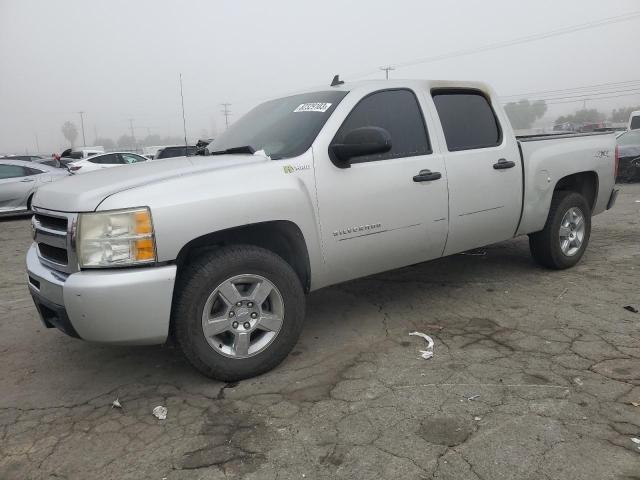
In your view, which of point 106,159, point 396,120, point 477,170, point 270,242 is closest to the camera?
point 270,242

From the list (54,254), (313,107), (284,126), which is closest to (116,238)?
(54,254)

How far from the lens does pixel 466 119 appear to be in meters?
4.39

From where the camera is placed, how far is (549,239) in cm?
502

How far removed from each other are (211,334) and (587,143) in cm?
436

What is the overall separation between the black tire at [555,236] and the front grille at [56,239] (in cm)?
424

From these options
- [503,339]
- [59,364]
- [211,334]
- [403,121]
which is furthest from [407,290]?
[59,364]

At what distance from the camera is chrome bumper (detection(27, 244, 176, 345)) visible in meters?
2.68

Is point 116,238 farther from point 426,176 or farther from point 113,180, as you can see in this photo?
point 426,176

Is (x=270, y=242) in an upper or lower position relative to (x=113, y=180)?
lower

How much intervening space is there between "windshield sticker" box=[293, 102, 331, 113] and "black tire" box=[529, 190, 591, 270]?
8.77 feet

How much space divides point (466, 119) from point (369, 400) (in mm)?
2664

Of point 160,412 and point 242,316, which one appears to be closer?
point 160,412

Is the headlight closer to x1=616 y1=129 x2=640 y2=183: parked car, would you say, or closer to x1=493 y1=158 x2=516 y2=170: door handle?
x1=493 y1=158 x2=516 y2=170: door handle

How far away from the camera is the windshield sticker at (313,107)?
3680mm
